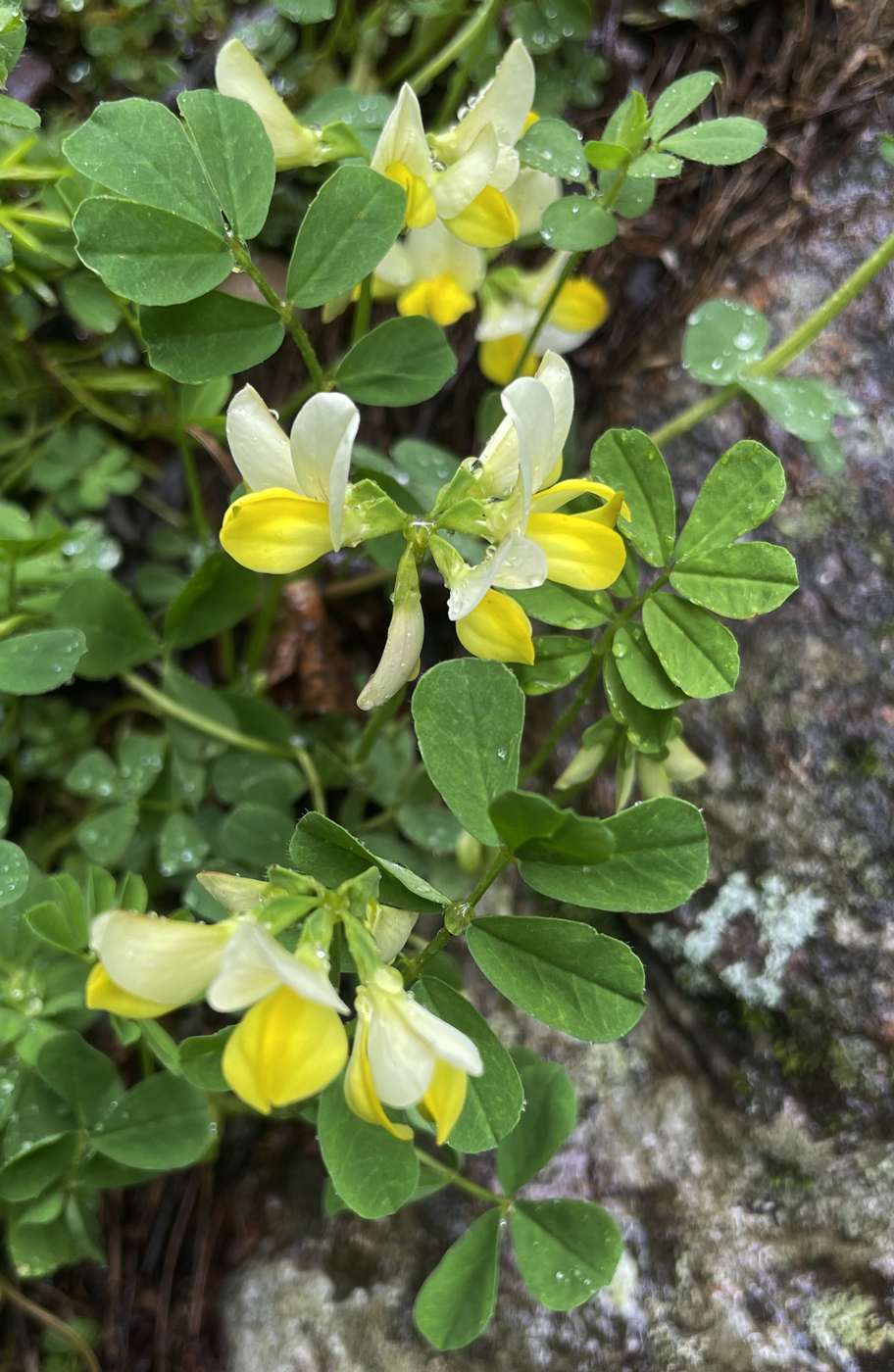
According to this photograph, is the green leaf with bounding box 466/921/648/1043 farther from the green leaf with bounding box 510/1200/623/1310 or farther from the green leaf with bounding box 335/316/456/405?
the green leaf with bounding box 335/316/456/405

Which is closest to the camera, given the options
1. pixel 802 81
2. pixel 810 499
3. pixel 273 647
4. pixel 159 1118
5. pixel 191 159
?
pixel 191 159

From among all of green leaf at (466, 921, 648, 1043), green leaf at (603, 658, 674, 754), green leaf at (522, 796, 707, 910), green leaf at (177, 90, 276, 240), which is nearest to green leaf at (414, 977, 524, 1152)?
green leaf at (466, 921, 648, 1043)

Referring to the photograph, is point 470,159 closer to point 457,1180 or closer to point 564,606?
point 564,606

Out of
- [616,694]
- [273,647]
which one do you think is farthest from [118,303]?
[616,694]

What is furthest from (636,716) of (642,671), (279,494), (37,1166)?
(37,1166)

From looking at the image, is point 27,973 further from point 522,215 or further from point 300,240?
point 522,215

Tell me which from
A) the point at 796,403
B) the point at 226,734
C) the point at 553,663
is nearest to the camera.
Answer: the point at 553,663
